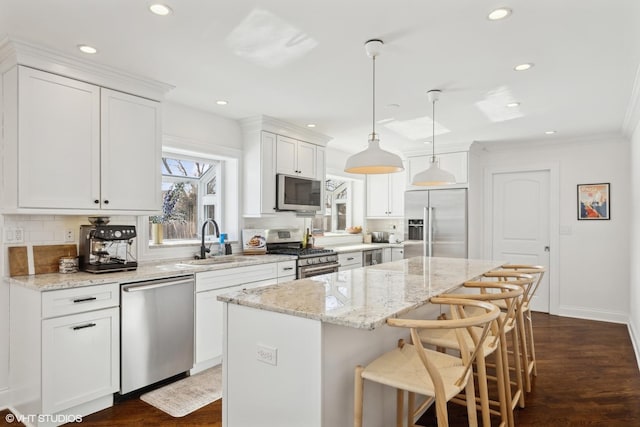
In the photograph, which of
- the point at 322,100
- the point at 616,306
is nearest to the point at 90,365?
the point at 322,100

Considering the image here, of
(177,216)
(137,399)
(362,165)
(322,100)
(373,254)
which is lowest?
(137,399)

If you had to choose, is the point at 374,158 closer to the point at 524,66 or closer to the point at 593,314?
the point at 524,66

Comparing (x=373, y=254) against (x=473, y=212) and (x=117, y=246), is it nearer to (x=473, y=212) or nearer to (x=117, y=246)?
(x=473, y=212)

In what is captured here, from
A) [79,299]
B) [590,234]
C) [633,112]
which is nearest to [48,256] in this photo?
[79,299]

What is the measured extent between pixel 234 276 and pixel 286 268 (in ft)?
2.32

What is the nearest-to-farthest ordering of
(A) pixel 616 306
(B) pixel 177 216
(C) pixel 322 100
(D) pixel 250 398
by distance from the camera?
(D) pixel 250 398, (C) pixel 322 100, (B) pixel 177 216, (A) pixel 616 306

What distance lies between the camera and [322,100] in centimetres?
357

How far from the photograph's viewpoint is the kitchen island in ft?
5.20

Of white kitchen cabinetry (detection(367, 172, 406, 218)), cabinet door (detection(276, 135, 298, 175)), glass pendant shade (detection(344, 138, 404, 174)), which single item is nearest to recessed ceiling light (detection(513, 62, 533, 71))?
glass pendant shade (detection(344, 138, 404, 174))

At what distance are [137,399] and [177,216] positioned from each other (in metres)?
1.80

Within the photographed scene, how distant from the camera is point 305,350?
160cm

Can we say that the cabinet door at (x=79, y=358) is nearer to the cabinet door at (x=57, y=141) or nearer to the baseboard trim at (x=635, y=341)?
the cabinet door at (x=57, y=141)

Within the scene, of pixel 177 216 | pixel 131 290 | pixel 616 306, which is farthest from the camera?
pixel 616 306

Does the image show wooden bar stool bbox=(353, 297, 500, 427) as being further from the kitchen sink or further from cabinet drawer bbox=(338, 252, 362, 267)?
cabinet drawer bbox=(338, 252, 362, 267)
